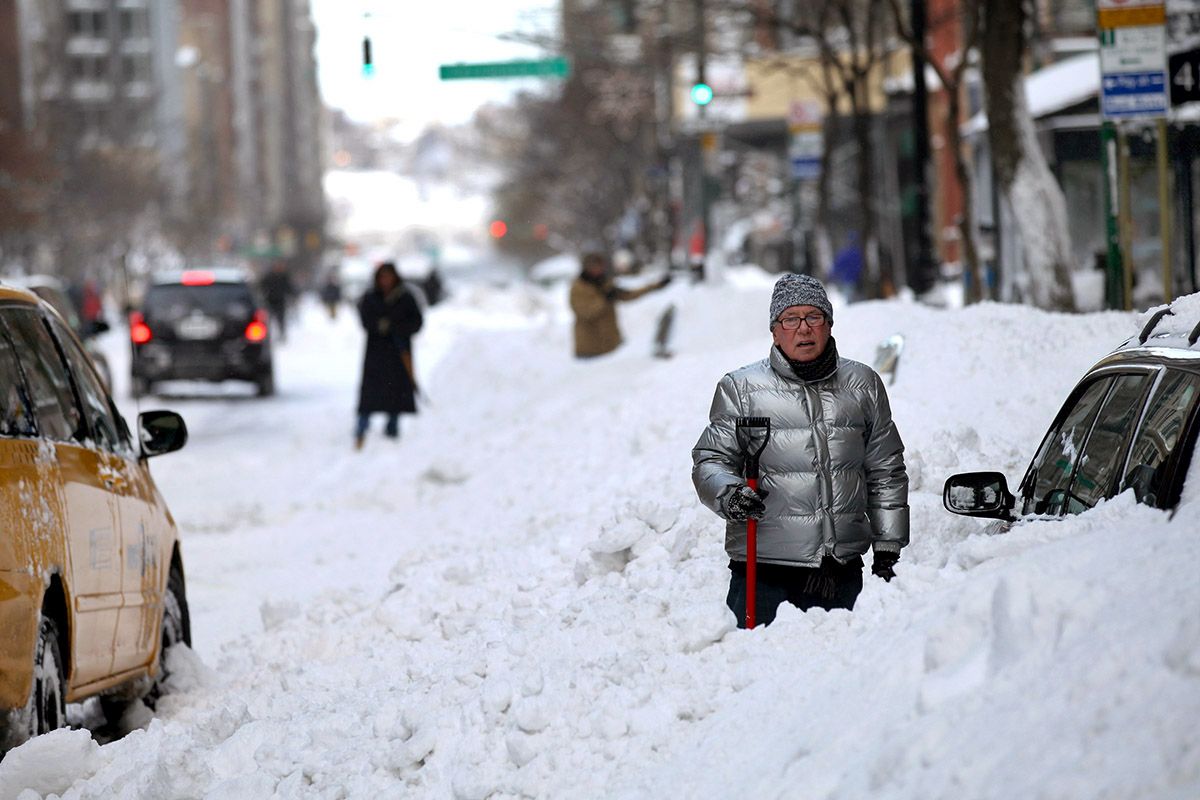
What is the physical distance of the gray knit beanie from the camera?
5.59 meters

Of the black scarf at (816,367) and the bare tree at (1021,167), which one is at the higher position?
the bare tree at (1021,167)

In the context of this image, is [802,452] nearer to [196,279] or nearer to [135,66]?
[196,279]

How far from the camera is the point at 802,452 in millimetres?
5645

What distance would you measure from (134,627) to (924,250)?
15926mm

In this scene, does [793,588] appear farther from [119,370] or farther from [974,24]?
[119,370]

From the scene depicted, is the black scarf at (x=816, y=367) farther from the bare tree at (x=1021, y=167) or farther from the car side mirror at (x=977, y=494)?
the bare tree at (x=1021, y=167)

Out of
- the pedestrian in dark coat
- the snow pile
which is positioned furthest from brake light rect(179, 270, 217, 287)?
the snow pile

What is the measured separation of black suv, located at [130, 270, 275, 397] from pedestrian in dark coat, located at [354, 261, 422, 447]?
7364 millimetres

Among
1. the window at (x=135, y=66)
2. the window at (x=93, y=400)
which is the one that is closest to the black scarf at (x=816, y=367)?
the window at (x=93, y=400)

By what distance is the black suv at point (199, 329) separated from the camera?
24.9m

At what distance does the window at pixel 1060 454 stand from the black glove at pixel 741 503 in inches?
32.8

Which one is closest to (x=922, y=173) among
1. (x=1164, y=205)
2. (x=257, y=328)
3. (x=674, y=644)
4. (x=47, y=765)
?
(x=1164, y=205)

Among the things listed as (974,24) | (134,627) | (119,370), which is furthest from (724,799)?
(119,370)

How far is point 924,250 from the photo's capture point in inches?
871
